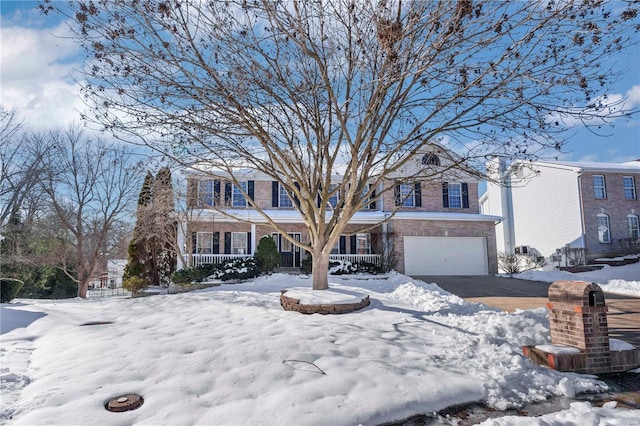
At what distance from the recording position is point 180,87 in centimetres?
704

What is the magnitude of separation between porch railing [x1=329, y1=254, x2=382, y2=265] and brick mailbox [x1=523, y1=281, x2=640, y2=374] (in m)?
14.6

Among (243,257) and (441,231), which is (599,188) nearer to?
(441,231)

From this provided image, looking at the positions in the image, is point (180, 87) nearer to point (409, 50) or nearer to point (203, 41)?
point (203, 41)

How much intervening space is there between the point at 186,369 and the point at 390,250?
15845mm

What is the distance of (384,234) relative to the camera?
63.8 ft

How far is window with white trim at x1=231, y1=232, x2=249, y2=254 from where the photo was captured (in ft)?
67.8

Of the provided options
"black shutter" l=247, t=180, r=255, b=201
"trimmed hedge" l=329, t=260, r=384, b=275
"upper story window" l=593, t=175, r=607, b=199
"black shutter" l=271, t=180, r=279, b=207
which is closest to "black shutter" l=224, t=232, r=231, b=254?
"black shutter" l=247, t=180, r=255, b=201

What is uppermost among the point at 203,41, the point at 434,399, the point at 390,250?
the point at 203,41

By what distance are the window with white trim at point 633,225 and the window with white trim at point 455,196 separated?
10161mm

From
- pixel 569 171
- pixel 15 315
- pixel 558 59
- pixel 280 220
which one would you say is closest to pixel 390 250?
pixel 280 220

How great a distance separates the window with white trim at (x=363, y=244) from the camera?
21141 mm

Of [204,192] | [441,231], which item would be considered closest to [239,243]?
[204,192]

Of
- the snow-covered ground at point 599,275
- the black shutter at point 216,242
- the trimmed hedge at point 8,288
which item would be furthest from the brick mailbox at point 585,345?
the trimmed hedge at point 8,288

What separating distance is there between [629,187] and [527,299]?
58.5ft
